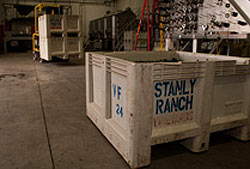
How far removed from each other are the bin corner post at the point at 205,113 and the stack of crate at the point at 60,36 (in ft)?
20.0

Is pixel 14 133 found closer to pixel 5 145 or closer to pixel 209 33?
pixel 5 145

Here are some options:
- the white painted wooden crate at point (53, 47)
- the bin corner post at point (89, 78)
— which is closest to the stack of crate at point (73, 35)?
the white painted wooden crate at point (53, 47)

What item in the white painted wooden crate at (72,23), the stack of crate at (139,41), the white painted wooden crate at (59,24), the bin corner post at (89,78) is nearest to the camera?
the bin corner post at (89,78)

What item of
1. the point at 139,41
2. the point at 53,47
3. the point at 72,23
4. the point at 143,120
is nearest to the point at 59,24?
the point at 72,23

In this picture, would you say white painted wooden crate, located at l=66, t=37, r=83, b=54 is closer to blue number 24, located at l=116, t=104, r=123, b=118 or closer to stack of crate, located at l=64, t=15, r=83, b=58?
stack of crate, located at l=64, t=15, r=83, b=58

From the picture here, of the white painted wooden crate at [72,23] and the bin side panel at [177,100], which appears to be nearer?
the bin side panel at [177,100]

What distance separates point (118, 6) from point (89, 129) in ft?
50.5

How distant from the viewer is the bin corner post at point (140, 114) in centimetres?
159

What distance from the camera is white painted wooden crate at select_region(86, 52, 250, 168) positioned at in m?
1.64

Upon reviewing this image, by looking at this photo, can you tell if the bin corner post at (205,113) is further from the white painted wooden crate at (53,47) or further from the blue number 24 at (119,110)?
the white painted wooden crate at (53,47)

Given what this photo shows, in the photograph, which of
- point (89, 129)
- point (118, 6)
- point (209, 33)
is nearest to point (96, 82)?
point (89, 129)

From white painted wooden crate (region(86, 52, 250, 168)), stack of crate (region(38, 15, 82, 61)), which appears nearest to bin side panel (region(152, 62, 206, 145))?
white painted wooden crate (region(86, 52, 250, 168))

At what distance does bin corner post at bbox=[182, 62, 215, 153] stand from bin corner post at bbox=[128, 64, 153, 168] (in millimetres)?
467

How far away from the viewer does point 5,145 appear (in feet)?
6.89
